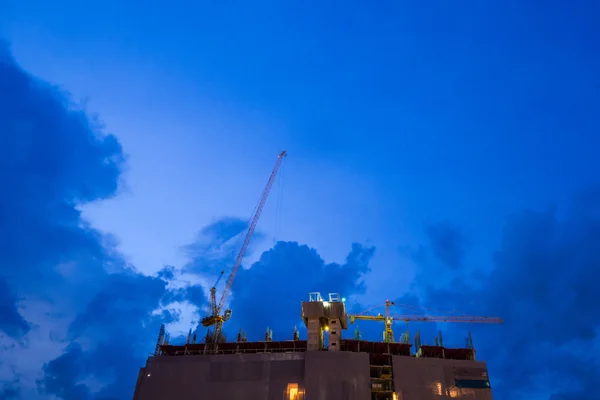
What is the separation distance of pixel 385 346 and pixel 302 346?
44.7 ft

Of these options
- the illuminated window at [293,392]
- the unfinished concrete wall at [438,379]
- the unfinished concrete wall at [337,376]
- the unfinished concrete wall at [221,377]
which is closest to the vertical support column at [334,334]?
the unfinished concrete wall at [337,376]

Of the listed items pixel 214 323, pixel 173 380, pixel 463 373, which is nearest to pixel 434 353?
pixel 463 373

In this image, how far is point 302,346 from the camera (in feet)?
253

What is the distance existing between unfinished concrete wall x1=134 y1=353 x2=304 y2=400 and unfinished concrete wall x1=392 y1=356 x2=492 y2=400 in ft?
50.8

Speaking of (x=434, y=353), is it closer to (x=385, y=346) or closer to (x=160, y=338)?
(x=385, y=346)

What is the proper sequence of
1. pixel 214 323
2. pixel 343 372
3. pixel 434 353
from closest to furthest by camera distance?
pixel 343 372, pixel 434 353, pixel 214 323

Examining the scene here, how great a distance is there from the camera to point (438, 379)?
71.4 metres

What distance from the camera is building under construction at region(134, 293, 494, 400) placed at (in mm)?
69000

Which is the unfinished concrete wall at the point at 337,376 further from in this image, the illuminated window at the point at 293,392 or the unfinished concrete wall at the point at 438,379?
the unfinished concrete wall at the point at 438,379

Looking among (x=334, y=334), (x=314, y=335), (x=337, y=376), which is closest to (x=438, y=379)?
(x=337, y=376)

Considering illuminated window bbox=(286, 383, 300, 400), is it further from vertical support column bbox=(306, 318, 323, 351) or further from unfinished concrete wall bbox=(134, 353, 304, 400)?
vertical support column bbox=(306, 318, 323, 351)

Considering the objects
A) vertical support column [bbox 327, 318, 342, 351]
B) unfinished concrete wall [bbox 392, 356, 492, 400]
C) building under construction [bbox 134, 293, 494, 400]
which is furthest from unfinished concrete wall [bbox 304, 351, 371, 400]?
unfinished concrete wall [bbox 392, 356, 492, 400]

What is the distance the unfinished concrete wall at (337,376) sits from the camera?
221ft

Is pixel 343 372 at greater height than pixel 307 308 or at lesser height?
lesser
